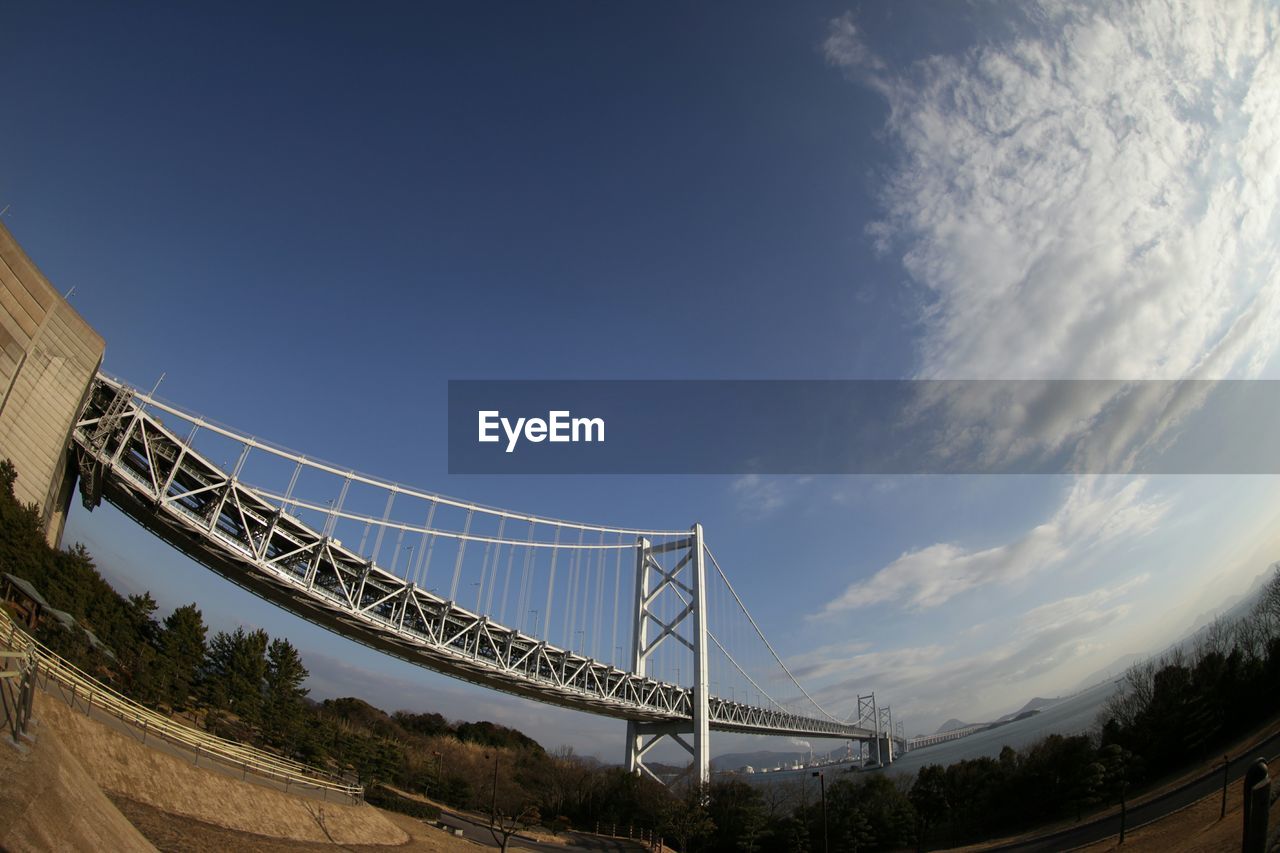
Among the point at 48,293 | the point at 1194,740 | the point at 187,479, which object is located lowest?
the point at 1194,740

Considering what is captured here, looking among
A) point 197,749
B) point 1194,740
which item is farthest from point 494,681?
point 1194,740

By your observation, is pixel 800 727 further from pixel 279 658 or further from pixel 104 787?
pixel 104 787

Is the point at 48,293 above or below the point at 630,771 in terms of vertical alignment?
above

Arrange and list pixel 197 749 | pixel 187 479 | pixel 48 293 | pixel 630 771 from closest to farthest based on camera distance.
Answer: pixel 197 749 < pixel 48 293 < pixel 187 479 < pixel 630 771

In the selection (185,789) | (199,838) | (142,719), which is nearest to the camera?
(199,838)

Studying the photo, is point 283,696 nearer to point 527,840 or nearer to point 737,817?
point 527,840

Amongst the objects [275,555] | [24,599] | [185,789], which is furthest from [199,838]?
[275,555]

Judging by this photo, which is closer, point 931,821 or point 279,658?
point 279,658

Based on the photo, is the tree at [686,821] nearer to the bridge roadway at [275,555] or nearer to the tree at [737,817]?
the tree at [737,817]

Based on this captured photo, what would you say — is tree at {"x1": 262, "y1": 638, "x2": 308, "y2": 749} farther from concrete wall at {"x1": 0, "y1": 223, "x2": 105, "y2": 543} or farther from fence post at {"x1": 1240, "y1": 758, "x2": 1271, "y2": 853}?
fence post at {"x1": 1240, "y1": 758, "x2": 1271, "y2": 853}
